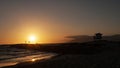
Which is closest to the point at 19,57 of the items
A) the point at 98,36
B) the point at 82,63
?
the point at 82,63

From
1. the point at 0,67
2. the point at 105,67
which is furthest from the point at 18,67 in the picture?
the point at 105,67

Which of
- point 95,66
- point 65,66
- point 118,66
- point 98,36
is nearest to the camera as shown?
point 118,66

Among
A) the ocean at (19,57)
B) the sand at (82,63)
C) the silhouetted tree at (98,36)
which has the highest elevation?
the silhouetted tree at (98,36)

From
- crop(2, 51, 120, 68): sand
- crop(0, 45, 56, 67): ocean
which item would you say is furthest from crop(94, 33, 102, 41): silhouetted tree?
crop(2, 51, 120, 68): sand

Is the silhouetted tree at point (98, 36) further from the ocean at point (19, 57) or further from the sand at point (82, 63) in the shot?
the sand at point (82, 63)

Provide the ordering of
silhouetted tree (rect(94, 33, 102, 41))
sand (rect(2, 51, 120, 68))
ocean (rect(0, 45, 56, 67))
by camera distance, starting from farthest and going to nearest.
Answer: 1. silhouetted tree (rect(94, 33, 102, 41))
2. ocean (rect(0, 45, 56, 67))
3. sand (rect(2, 51, 120, 68))

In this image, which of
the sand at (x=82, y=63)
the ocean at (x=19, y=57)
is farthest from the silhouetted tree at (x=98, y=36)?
the sand at (x=82, y=63)

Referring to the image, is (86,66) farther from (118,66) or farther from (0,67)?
(0,67)

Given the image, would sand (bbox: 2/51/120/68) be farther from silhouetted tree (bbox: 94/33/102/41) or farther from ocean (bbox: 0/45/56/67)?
silhouetted tree (bbox: 94/33/102/41)

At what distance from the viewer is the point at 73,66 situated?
19.0m

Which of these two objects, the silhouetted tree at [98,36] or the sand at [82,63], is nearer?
the sand at [82,63]

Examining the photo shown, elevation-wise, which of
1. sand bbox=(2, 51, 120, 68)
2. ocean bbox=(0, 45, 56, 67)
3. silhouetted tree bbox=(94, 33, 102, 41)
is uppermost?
silhouetted tree bbox=(94, 33, 102, 41)

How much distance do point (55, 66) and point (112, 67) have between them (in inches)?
216

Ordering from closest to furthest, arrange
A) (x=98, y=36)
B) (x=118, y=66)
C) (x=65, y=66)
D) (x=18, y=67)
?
1. (x=118, y=66)
2. (x=65, y=66)
3. (x=18, y=67)
4. (x=98, y=36)
